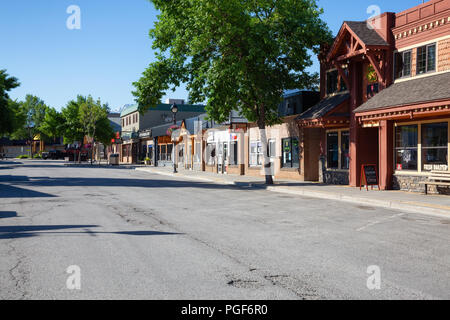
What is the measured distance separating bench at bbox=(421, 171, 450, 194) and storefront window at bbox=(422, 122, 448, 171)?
0.62 m

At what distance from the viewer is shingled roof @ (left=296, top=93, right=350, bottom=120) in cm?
2162

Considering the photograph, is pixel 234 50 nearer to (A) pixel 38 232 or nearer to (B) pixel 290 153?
(B) pixel 290 153

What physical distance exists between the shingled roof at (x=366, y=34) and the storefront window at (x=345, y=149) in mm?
4861

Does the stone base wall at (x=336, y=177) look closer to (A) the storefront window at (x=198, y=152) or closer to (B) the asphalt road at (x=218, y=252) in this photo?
(B) the asphalt road at (x=218, y=252)

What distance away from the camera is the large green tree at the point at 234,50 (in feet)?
69.5

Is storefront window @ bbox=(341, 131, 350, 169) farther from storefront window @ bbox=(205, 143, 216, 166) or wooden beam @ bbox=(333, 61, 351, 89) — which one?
storefront window @ bbox=(205, 143, 216, 166)

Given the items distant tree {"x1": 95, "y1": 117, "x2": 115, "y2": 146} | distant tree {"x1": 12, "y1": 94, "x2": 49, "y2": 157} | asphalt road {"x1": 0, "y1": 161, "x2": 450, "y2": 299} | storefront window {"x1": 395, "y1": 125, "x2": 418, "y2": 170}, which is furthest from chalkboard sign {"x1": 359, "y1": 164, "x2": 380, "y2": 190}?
distant tree {"x1": 12, "y1": 94, "x2": 49, "y2": 157}

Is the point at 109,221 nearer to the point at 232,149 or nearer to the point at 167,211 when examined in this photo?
the point at 167,211

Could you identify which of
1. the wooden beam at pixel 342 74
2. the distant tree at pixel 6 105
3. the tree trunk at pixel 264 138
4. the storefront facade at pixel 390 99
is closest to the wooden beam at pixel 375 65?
the storefront facade at pixel 390 99

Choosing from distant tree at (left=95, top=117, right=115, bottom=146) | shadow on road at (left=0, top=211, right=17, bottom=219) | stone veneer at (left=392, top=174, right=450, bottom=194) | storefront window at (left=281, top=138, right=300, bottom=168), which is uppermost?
distant tree at (left=95, top=117, right=115, bottom=146)

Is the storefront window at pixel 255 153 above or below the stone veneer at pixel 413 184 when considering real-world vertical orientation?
above

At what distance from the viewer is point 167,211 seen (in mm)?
12062

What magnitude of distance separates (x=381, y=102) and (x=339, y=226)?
9549mm

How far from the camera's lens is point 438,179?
1641 centimetres
